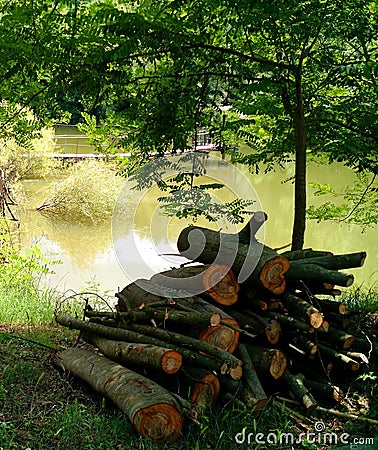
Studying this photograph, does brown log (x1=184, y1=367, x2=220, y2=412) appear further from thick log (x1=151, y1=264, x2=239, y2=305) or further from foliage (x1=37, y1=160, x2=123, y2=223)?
foliage (x1=37, y1=160, x2=123, y2=223)

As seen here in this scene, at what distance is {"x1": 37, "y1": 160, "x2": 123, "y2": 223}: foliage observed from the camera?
56.3 feet

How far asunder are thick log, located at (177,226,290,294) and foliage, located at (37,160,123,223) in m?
12.9

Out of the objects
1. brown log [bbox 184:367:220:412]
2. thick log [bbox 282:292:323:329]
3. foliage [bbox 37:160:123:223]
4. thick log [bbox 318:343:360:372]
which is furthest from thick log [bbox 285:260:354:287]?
foliage [bbox 37:160:123:223]

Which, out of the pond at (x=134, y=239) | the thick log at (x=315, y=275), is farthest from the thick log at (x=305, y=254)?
the pond at (x=134, y=239)

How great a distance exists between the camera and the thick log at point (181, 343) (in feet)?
11.1

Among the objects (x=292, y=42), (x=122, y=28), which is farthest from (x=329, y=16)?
(x=122, y=28)

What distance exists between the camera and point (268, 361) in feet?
12.0

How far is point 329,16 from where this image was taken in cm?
422

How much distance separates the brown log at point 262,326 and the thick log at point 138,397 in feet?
2.91

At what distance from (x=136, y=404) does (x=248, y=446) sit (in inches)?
26.9

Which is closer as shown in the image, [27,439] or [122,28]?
[27,439]

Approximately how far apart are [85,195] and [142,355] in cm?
1416

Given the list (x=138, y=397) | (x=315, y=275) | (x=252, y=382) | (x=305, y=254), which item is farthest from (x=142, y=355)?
(x=305, y=254)

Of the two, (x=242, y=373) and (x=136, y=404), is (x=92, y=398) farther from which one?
(x=242, y=373)
